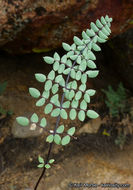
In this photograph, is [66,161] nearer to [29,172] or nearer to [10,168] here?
[29,172]

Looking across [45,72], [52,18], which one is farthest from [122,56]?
[52,18]

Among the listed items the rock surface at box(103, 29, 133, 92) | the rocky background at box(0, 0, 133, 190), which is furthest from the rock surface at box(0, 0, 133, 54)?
the rock surface at box(103, 29, 133, 92)

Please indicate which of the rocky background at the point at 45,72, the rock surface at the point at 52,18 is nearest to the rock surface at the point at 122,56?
the rocky background at the point at 45,72

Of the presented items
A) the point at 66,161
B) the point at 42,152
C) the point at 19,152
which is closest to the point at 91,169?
the point at 66,161

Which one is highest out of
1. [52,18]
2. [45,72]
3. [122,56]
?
[52,18]

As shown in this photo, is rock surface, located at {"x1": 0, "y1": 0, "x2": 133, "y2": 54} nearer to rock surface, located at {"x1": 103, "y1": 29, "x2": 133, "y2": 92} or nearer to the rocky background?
the rocky background

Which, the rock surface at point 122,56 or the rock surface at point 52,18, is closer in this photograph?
the rock surface at point 52,18

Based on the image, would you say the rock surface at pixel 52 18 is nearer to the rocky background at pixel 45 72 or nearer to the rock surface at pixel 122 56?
the rocky background at pixel 45 72

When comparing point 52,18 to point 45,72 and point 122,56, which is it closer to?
point 45,72
